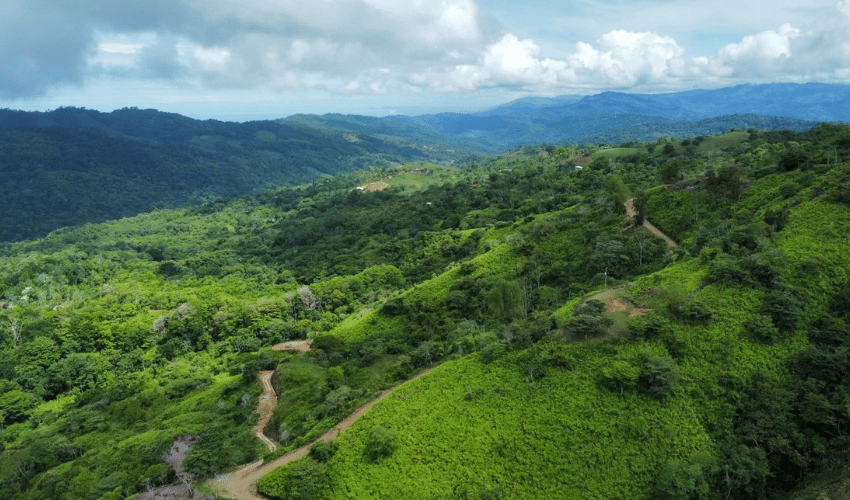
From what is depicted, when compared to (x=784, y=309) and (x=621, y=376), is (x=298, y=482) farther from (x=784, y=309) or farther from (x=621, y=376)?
(x=784, y=309)

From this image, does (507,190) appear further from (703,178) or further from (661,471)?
(661,471)

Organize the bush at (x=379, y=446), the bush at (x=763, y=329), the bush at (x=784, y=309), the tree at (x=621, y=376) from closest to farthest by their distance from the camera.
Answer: the bush at (x=379, y=446)
the tree at (x=621, y=376)
the bush at (x=763, y=329)
the bush at (x=784, y=309)

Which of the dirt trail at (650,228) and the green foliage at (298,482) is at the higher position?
the dirt trail at (650,228)

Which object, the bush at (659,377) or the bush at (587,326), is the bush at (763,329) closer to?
the bush at (659,377)

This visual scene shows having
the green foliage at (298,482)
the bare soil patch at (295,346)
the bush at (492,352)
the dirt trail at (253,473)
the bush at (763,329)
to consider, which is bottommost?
the bare soil patch at (295,346)

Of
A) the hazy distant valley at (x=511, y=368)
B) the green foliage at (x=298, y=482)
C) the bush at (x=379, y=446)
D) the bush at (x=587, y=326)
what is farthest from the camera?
the bush at (x=587, y=326)

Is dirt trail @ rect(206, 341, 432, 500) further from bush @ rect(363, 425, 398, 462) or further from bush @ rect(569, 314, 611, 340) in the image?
bush @ rect(569, 314, 611, 340)

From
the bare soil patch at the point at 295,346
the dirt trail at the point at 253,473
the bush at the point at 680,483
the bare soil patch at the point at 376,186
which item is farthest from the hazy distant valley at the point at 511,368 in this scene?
the bare soil patch at the point at 376,186

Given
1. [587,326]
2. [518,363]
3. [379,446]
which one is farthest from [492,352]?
[379,446]
